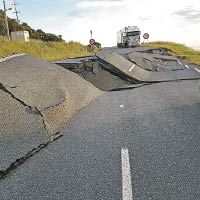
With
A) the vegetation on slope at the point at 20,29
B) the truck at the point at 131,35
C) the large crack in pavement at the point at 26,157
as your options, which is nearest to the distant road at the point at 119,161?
the large crack in pavement at the point at 26,157

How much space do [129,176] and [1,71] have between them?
18.9 ft

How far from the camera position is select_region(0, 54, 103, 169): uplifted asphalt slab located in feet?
16.6

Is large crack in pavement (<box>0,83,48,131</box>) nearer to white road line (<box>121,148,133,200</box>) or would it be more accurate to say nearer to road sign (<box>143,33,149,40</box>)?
white road line (<box>121,148,133,200</box>)

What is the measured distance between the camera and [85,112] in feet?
23.5

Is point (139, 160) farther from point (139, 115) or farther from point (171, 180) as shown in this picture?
point (139, 115)

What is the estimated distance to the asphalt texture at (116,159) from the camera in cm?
336

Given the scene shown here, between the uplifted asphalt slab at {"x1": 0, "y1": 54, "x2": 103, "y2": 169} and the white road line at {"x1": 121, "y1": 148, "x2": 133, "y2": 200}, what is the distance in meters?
1.81

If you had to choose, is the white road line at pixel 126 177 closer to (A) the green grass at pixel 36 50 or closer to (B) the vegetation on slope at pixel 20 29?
(A) the green grass at pixel 36 50

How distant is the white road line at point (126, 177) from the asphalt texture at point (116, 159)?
2.3 inches

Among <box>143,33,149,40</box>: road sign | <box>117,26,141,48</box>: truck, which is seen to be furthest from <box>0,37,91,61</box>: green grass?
<box>143,33,149,40</box>: road sign

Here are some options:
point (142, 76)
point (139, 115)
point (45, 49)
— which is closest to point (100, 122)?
point (139, 115)

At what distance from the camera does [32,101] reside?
648cm

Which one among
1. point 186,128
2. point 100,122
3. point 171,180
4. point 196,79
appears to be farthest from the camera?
point 196,79

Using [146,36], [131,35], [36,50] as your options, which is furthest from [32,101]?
[146,36]
